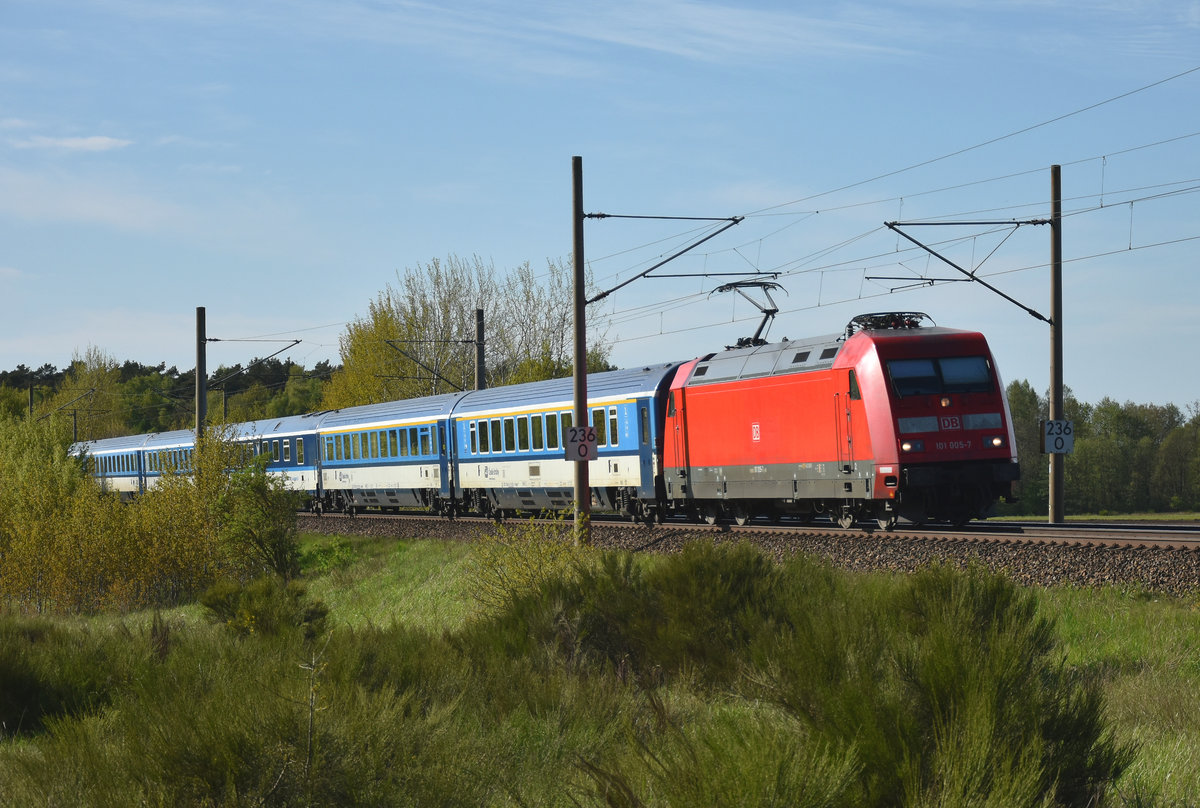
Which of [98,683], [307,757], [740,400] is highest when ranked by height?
[740,400]

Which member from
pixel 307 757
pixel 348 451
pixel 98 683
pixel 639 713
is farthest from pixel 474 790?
pixel 348 451

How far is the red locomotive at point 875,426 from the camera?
1947 centimetres

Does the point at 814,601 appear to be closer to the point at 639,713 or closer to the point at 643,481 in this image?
the point at 639,713

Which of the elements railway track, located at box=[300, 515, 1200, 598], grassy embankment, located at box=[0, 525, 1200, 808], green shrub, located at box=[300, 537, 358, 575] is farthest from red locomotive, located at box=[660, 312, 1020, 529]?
green shrub, located at box=[300, 537, 358, 575]

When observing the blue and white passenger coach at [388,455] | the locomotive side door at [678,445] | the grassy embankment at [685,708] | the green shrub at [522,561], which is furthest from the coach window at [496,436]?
the grassy embankment at [685,708]

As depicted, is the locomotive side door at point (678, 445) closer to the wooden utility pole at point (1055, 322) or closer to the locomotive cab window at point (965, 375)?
the locomotive cab window at point (965, 375)

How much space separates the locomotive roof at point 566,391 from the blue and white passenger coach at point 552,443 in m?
0.03

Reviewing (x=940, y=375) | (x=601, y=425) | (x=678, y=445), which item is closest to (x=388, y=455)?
(x=601, y=425)

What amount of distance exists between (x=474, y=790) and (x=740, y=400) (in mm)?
16953

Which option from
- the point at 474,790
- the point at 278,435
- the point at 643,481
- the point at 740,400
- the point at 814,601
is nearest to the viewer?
the point at 474,790

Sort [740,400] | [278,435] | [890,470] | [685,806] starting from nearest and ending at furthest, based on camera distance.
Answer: [685,806], [890,470], [740,400], [278,435]

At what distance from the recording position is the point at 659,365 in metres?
26.7

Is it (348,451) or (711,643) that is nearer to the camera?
(711,643)

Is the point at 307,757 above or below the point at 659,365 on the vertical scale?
below
